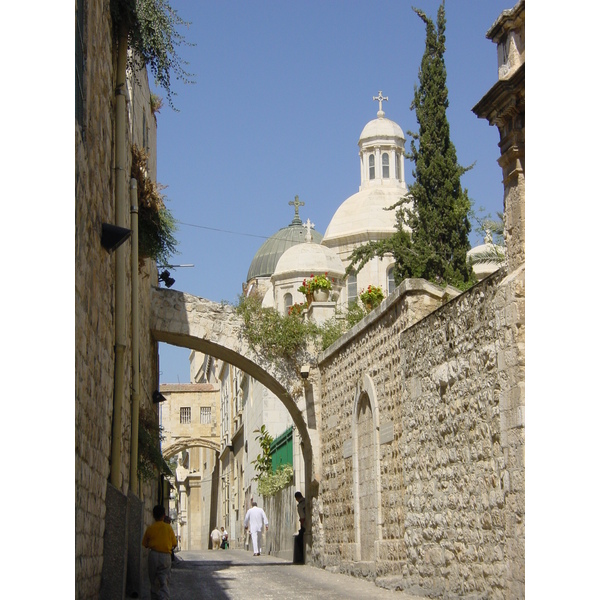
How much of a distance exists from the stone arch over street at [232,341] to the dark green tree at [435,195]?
623 cm

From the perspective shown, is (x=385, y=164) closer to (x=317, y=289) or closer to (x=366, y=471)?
(x=317, y=289)

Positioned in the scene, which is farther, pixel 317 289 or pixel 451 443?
pixel 317 289

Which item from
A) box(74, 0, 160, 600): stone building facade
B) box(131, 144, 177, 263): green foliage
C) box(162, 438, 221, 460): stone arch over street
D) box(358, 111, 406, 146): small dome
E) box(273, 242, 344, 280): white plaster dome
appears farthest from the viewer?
box(162, 438, 221, 460): stone arch over street

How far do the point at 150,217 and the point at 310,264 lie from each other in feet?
71.8

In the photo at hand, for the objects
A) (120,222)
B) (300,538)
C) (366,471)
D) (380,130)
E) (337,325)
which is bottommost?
(300,538)

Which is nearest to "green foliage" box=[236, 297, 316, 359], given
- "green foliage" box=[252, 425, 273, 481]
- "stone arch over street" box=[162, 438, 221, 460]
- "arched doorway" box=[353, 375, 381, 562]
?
"arched doorway" box=[353, 375, 381, 562]

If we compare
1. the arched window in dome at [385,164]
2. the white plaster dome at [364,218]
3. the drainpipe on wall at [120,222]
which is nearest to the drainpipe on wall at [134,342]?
the drainpipe on wall at [120,222]

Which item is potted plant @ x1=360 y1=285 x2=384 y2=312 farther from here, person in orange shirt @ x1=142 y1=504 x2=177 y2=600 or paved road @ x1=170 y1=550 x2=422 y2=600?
person in orange shirt @ x1=142 y1=504 x2=177 y2=600

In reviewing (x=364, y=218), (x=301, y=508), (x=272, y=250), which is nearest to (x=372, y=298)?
(x=301, y=508)

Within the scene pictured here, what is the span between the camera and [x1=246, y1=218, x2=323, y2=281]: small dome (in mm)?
58194

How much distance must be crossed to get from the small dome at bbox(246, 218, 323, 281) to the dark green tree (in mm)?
33495

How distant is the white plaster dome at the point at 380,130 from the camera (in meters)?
44.7

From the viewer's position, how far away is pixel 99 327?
8484 mm

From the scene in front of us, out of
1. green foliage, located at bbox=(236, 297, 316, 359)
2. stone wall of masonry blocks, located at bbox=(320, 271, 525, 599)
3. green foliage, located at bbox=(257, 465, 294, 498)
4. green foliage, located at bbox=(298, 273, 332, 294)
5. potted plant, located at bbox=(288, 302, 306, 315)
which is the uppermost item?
green foliage, located at bbox=(298, 273, 332, 294)
